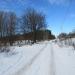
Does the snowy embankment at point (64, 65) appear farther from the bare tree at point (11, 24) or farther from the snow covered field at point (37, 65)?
the bare tree at point (11, 24)

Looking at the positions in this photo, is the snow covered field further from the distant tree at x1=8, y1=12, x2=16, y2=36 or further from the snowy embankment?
the distant tree at x1=8, y1=12, x2=16, y2=36

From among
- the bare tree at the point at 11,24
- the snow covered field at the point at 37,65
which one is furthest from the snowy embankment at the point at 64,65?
the bare tree at the point at 11,24

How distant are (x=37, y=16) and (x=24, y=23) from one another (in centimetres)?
543

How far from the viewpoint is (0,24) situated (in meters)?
57.0

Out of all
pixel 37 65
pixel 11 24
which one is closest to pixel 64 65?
pixel 37 65

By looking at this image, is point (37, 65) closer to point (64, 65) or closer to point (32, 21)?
point (64, 65)

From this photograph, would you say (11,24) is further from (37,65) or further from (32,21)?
(37,65)

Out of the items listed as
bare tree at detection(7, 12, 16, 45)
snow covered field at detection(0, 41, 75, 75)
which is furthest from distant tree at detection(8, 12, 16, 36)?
snow covered field at detection(0, 41, 75, 75)

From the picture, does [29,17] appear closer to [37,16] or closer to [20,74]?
[37,16]

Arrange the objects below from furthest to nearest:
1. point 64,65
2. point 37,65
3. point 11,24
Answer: point 11,24, point 37,65, point 64,65

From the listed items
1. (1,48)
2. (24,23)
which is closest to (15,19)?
(24,23)

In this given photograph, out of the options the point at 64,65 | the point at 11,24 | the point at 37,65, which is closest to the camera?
the point at 64,65

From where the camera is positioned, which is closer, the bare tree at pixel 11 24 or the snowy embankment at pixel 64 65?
the snowy embankment at pixel 64 65

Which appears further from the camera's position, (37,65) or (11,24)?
(11,24)
